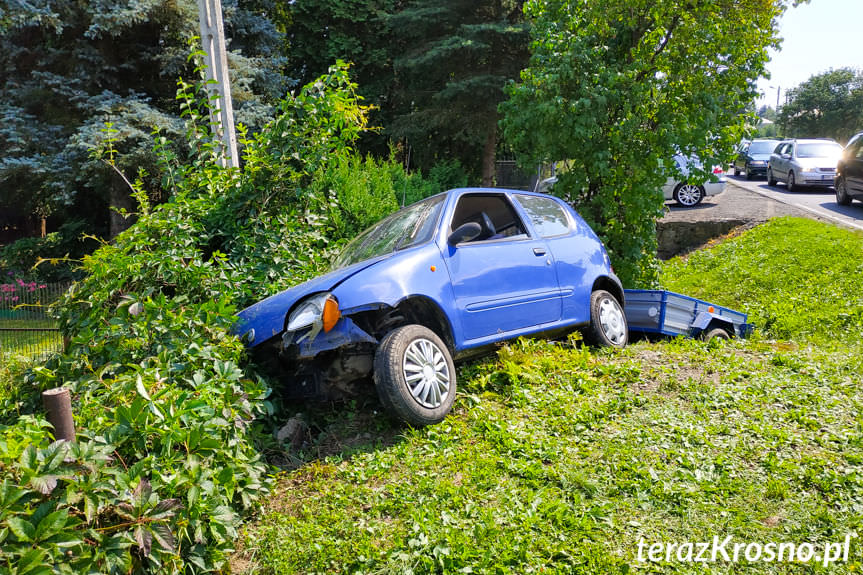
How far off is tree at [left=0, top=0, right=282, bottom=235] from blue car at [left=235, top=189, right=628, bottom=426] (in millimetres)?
8395

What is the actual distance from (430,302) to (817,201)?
1687 cm

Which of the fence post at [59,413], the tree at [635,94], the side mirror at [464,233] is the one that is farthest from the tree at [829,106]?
the fence post at [59,413]

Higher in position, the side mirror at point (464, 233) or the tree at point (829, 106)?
the tree at point (829, 106)

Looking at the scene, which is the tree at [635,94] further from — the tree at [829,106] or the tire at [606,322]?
the tree at [829,106]

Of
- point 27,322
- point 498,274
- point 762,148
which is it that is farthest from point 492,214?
point 762,148

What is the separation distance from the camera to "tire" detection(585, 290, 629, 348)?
5938 millimetres

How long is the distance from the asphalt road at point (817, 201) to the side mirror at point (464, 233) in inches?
452

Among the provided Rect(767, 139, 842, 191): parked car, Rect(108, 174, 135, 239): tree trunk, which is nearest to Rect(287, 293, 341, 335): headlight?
Rect(108, 174, 135, 239): tree trunk

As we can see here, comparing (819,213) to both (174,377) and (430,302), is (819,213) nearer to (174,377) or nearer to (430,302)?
(430,302)

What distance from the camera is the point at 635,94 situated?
8.18 m

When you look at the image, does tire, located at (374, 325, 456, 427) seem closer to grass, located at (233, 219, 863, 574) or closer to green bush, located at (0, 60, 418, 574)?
grass, located at (233, 219, 863, 574)

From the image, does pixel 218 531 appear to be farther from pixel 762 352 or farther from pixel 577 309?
pixel 762 352

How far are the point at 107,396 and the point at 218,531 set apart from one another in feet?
3.42

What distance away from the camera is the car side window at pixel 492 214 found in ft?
18.0
